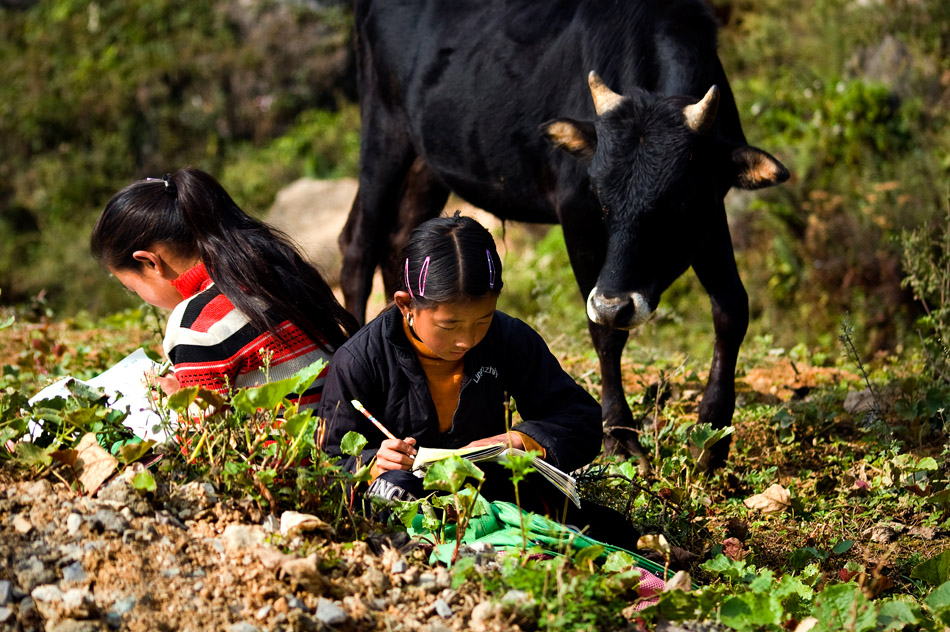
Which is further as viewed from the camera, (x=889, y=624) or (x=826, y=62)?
(x=826, y=62)

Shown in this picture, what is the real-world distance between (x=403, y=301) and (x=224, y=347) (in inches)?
25.0

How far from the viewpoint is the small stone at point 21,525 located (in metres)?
2.49

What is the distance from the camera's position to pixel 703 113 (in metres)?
4.02

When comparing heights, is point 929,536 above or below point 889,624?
below

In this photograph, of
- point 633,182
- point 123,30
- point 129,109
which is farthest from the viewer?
point 123,30

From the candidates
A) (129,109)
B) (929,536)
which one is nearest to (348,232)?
(929,536)

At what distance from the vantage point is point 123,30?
17141 millimetres

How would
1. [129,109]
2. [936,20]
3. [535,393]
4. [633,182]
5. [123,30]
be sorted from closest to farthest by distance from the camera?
[535,393] → [633,182] → [936,20] → [129,109] → [123,30]

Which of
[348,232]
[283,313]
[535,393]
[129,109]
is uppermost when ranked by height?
[283,313]

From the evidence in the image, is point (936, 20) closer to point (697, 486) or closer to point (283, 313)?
point (697, 486)

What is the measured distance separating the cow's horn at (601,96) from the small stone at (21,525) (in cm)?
280

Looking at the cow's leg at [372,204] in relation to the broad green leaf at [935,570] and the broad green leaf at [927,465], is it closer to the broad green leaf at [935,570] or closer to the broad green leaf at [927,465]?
the broad green leaf at [927,465]

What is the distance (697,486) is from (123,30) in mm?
16117

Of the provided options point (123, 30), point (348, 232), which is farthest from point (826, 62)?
point (123, 30)
